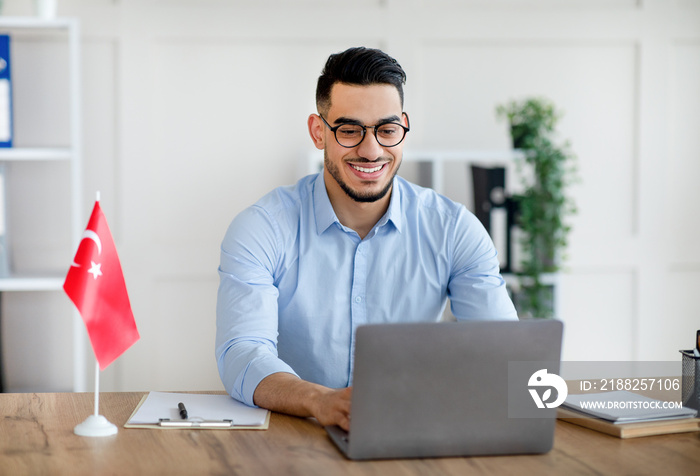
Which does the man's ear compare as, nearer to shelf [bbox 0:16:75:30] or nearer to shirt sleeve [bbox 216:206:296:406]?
shirt sleeve [bbox 216:206:296:406]

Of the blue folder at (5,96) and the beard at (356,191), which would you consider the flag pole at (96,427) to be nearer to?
the beard at (356,191)

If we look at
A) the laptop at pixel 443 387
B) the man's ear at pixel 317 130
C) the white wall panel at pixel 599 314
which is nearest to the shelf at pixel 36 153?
the man's ear at pixel 317 130

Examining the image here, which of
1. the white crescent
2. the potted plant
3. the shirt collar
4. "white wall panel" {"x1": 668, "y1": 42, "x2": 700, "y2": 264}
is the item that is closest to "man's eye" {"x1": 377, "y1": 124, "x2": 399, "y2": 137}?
the shirt collar

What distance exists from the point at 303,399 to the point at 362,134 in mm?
754

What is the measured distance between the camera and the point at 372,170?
186 centimetres

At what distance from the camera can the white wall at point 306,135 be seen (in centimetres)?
313

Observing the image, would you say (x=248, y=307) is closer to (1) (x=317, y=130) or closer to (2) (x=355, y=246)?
(2) (x=355, y=246)

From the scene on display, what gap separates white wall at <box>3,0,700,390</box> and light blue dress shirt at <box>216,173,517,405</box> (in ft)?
4.22

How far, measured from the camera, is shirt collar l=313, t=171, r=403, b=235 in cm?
189

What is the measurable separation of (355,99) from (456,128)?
62.0 inches

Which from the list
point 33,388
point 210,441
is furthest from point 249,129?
point 210,441

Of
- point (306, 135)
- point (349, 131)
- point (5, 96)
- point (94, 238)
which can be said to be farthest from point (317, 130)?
point (5, 96)

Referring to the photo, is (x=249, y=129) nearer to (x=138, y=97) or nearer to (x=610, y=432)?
(x=138, y=97)

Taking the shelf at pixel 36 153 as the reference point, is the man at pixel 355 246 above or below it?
below
